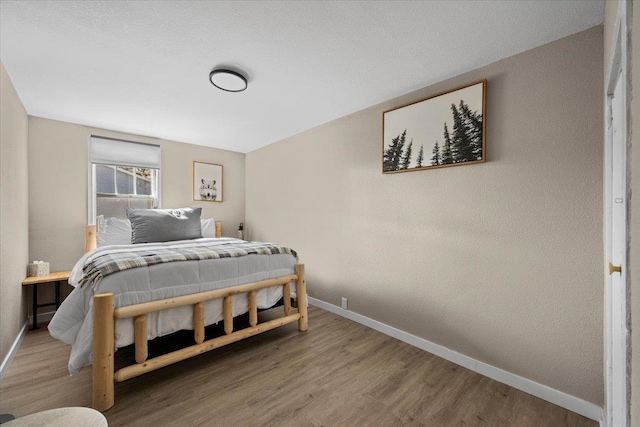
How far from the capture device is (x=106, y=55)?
191 centimetres

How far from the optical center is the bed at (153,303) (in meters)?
1.66

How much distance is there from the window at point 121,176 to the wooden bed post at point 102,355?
2.37m

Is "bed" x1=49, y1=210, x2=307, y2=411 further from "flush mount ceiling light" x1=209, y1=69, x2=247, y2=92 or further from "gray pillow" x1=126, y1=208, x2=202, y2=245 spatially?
"flush mount ceiling light" x1=209, y1=69, x2=247, y2=92

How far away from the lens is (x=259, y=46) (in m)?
1.83

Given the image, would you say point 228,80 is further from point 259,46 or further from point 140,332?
point 140,332

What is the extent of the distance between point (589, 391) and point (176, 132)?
4.57 m

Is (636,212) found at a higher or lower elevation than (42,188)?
lower

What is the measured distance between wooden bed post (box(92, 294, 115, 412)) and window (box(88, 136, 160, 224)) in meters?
2.37

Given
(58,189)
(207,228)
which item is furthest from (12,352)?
(207,228)

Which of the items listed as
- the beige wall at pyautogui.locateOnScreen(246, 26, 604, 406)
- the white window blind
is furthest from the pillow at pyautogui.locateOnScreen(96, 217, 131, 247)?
the beige wall at pyautogui.locateOnScreen(246, 26, 604, 406)

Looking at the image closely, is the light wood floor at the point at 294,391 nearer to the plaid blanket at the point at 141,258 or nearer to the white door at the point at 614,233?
the white door at the point at 614,233

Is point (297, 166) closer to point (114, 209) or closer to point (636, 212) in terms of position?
point (114, 209)

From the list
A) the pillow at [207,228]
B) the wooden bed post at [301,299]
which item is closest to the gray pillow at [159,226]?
the pillow at [207,228]

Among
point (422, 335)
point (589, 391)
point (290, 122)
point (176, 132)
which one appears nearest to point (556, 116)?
point (589, 391)
